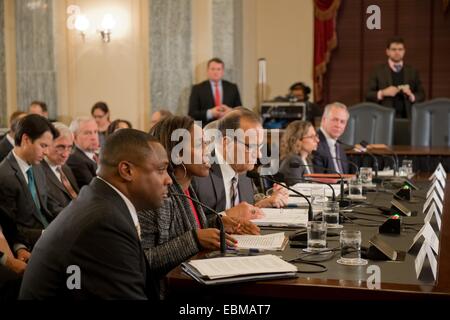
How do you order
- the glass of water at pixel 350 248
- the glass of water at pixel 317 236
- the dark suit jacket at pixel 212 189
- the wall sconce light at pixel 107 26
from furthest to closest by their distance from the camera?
the wall sconce light at pixel 107 26 → the dark suit jacket at pixel 212 189 → the glass of water at pixel 317 236 → the glass of water at pixel 350 248

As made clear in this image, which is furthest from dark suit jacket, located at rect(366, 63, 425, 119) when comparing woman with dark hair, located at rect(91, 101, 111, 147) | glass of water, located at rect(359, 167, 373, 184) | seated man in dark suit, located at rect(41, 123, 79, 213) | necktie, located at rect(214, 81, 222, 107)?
seated man in dark suit, located at rect(41, 123, 79, 213)

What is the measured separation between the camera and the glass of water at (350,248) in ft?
8.19

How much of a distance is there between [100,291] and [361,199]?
2.45 metres

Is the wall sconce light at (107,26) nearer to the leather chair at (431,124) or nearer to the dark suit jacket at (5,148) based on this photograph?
the dark suit jacket at (5,148)

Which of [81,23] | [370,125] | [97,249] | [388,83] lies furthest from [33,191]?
[388,83]

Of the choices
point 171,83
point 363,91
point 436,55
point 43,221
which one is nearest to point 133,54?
point 171,83

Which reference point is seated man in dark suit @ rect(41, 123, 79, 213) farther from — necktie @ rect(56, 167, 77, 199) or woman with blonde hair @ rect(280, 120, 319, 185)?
woman with blonde hair @ rect(280, 120, 319, 185)

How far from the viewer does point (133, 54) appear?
29.2 feet

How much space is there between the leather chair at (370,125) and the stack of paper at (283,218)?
172 inches

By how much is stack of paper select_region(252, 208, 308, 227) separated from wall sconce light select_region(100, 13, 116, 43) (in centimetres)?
571

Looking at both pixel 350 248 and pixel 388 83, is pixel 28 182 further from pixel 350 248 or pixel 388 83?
pixel 388 83

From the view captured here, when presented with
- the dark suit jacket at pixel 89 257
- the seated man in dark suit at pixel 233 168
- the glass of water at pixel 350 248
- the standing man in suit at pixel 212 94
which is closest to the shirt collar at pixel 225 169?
the seated man in dark suit at pixel 233 168

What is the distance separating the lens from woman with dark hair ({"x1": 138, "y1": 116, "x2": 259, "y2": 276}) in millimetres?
2559

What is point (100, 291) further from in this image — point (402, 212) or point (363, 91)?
point (363, 91)
